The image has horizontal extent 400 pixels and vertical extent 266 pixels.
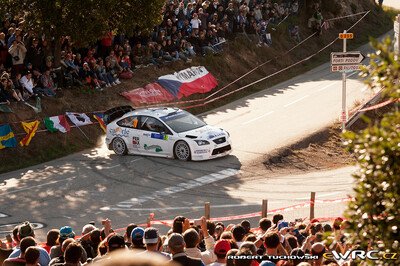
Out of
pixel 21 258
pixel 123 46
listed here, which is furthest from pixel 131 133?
pixel 21 258

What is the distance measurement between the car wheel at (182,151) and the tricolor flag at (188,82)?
7094 millimetres

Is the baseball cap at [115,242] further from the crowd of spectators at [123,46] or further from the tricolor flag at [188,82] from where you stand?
the tricolor flag at [188,82]

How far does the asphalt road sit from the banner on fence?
106 inches

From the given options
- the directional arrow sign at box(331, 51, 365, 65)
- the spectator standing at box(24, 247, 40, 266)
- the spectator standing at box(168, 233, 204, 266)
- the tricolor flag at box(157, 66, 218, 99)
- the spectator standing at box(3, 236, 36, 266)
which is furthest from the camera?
the tricolor flag at box(157, 66, 218, 99)

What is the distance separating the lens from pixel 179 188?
82.6 ft

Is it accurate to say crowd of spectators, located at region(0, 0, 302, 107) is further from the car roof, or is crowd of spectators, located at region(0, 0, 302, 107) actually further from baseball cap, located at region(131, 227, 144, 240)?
baseball cap, located at region(131, 227, 144, 240)

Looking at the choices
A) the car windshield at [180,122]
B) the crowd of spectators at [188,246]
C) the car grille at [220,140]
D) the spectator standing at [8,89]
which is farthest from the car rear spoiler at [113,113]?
the crowd of spectators at [188,246]

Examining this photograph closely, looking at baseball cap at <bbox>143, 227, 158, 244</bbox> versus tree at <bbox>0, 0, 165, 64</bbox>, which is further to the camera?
tree at <bbox>0, 0, 165, 64</bbox>

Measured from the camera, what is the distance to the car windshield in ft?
91.0

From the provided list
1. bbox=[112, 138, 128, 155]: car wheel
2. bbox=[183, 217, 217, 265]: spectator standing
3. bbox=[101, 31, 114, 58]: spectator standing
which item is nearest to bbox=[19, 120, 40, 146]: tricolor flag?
bbox=[112, 138, 128, 155]: car wheel

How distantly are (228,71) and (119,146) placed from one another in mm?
11151

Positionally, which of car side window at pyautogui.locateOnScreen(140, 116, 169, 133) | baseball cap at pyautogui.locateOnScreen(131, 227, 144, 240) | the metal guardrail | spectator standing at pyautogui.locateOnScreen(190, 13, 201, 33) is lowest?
baseball cap at pyautogui.locateOnScreen(131, 227, 144, 240)

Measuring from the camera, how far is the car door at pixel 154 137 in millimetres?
27703

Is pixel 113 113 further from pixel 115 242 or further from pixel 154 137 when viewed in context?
pixel 115 242
